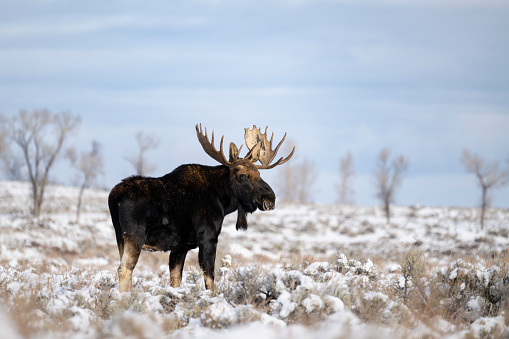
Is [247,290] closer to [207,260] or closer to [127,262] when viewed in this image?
[207,260]

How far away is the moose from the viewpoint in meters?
6.40

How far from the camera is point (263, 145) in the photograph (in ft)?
27.8

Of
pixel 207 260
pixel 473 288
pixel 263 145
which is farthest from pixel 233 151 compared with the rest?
pixel 473 288

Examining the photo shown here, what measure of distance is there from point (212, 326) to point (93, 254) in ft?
61.5

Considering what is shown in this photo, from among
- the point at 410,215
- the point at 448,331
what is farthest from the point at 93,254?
the point at 410,215

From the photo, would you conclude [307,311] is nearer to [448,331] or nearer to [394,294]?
[448,331]

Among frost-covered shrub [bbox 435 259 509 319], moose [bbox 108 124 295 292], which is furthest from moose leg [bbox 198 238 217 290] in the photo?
frost-covered shrub [bbox 435 259 509 319]

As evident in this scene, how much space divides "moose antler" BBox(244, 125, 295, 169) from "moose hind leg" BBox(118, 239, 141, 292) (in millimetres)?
2443

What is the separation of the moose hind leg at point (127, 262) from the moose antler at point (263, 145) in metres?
2.44

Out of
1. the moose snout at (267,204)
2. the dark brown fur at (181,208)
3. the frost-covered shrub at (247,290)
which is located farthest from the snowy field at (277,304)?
the moose snout at (267,204)

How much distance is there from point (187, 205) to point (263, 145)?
202 centimetres

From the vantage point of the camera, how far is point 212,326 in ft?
16.3

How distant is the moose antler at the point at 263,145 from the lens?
8.16 m

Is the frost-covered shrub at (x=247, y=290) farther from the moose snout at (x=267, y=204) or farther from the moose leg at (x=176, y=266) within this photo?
the moose snout at (x=267, y=204)
